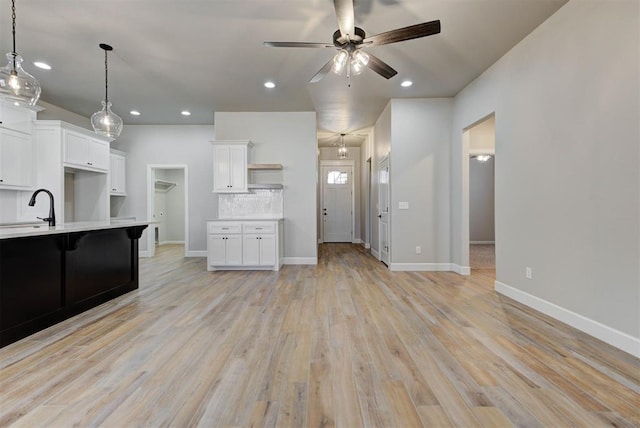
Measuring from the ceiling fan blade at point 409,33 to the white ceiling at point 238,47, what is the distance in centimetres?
45

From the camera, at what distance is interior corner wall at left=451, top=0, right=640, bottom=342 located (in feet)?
7.19

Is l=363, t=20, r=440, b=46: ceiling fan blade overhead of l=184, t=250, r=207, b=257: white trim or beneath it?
overhead

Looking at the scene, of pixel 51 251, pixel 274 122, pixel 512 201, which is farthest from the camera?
pixel 274 122

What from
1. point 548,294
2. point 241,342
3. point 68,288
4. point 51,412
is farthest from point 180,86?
point 548,294

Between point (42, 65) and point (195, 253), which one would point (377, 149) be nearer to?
point (195, 253)

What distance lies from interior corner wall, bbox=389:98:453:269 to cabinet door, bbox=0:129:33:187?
5.95m

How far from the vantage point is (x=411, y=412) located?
1509mm

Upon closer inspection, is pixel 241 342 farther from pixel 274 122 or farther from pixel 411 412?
pixel 274 122

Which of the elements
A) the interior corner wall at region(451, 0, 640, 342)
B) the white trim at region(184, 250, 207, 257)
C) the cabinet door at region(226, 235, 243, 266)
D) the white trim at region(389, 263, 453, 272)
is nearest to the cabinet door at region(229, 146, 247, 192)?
the cabinet door at region(226, 235, 243, 266)

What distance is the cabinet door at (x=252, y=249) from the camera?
200 inches

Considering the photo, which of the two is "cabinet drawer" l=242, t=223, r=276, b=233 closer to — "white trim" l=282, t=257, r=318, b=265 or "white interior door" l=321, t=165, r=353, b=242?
"white trim" l=282, t=257, r=318, b=265

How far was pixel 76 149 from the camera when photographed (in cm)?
516

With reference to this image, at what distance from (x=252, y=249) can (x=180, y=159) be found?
325cm

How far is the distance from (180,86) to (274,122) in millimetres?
1764
